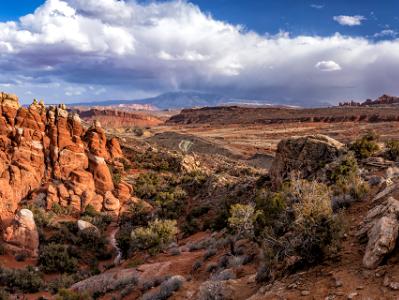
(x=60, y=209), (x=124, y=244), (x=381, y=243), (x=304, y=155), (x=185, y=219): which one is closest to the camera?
(x=381, y=243)

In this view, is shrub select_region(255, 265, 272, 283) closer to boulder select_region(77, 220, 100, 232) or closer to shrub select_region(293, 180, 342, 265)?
shrub select_region(293, 180, 342, 265)

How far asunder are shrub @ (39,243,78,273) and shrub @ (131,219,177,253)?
402cm

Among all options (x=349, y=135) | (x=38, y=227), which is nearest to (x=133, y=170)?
(x=38, y=227)

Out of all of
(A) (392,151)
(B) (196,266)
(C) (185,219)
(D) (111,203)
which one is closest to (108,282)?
(B) (196,266)

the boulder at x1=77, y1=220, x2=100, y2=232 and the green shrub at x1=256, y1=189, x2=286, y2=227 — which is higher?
the green shrub at x1=256, y1=189, x2=286, y2=227

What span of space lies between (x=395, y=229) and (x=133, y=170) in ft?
118

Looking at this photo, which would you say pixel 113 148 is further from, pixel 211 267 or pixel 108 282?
pixel 211 267

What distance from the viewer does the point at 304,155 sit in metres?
27.9

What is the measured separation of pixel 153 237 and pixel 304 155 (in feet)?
39.7

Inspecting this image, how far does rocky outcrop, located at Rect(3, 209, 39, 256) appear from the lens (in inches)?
995

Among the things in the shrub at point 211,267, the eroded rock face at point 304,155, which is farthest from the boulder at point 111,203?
the shrub at point 211,267

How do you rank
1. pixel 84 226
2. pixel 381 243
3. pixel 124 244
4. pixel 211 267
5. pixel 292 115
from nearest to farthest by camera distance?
1. pixel 381 243
2. pixel 211 267
3. pixel 124 244
4. pixel 84 226
5. pixel 292 115

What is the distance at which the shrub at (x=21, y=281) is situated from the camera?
20.0 meters

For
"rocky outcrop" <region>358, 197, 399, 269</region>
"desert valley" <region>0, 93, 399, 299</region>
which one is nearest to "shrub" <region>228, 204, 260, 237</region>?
"desert valley" <region>0, 93, 399, 299</region>
